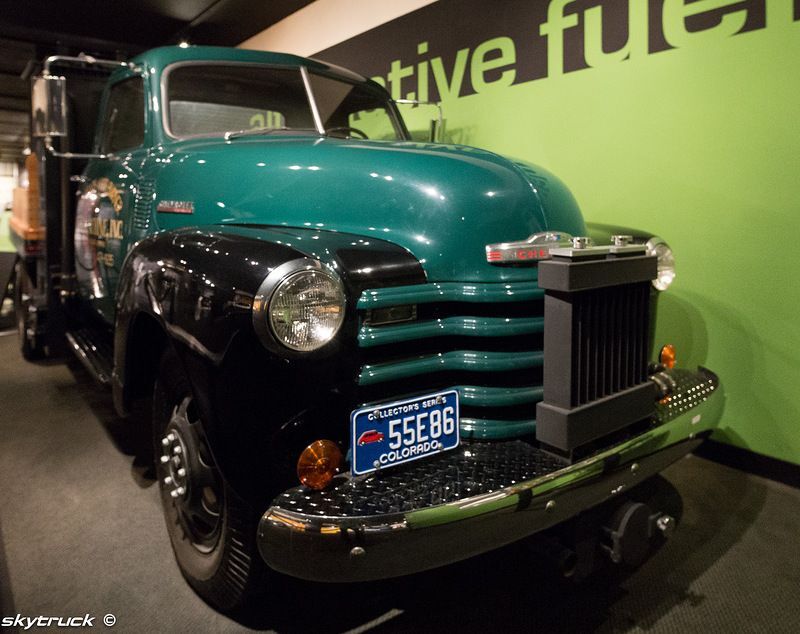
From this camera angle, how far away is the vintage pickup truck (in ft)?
4.55

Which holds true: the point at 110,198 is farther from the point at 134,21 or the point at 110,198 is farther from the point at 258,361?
the point at 134,21

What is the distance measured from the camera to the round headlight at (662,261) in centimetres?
221

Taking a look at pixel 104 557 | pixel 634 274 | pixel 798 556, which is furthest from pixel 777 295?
pixel 104 557

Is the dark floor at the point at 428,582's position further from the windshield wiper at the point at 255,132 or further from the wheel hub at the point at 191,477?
the windshield wiper at the point at 255,132

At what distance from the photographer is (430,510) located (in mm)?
1306

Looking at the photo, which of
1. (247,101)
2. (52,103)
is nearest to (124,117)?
(52,103)

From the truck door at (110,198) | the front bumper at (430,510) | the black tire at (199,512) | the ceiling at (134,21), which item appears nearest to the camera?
the front bumper at (430,510)

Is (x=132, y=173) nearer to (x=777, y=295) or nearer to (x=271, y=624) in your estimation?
(x=271, y=624)

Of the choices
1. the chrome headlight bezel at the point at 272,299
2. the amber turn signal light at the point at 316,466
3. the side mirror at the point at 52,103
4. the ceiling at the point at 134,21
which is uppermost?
the ceiling at the point at 134,21

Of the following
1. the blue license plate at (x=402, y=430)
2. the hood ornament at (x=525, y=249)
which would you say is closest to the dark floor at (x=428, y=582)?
the blue license plate at (x=402, y=430)

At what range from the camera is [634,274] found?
5.47ft

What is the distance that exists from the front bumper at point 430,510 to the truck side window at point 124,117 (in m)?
2.08

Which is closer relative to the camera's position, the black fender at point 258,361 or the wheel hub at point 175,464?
the black fender at point 258,361

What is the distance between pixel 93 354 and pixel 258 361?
188cm
